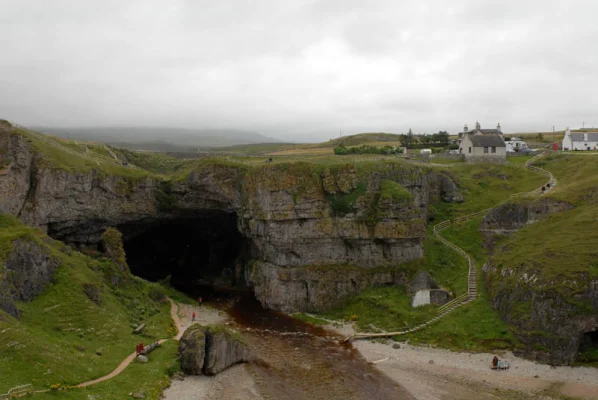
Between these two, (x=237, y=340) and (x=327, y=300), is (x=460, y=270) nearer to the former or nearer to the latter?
(x=327, y=300)

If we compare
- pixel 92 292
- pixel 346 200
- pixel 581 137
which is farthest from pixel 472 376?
pixel 581 137

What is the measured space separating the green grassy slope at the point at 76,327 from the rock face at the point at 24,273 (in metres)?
0.64

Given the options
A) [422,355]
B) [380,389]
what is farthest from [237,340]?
[422,355]

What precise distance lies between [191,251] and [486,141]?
55139 mm

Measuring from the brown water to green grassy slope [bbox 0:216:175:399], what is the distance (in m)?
8.54

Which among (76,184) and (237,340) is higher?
(76,184)

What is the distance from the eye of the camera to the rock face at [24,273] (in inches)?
1632

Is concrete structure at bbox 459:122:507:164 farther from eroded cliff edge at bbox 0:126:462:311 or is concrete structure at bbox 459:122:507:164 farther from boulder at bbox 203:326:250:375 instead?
boulder at bbox 203:326:250:375

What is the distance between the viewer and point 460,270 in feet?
201

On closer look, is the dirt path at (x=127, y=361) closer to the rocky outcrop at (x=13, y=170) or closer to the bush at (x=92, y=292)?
the bush at (x=92, y=292)

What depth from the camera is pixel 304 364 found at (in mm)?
46562

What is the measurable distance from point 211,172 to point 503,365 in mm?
42140

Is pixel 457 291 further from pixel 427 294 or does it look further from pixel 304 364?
pixel 304 364

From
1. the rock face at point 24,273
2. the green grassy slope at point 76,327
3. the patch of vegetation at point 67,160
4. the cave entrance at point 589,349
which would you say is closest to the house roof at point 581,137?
the cave entrance at point 589,349
